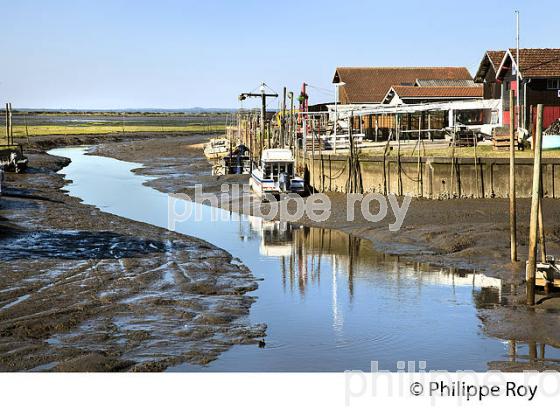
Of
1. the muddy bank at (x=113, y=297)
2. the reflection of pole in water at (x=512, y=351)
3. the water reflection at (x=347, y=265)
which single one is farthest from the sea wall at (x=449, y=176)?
the reflection of pole in water at (x=512, y=351)

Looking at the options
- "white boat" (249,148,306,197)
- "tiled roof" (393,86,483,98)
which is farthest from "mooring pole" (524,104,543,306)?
"tiled roof" (393,86,483,98)

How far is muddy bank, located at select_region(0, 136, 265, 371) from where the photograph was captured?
16484 mm

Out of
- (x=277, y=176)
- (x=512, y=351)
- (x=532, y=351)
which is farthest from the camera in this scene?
(x=277, y=176)

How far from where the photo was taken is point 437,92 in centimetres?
6469

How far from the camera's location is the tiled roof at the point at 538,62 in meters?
46.6

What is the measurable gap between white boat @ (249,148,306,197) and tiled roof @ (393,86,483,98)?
847 inches

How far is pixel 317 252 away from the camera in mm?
29719

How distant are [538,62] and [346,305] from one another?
2969cm

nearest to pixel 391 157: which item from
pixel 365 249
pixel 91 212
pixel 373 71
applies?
pixel 365 249

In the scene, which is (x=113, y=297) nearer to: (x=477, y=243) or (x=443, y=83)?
(x=477, y=243)

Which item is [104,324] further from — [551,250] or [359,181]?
[359,181]

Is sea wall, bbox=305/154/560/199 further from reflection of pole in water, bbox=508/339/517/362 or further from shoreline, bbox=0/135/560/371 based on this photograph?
reflection of pole in water, bbox=508/339/517/362

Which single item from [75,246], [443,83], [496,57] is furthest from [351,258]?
[443,83]

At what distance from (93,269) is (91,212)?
1315cm
